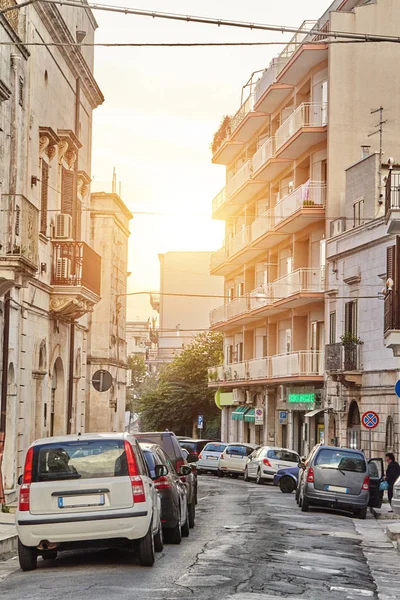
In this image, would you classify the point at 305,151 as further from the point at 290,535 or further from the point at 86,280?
the point at 290,535

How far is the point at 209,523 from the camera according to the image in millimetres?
22266

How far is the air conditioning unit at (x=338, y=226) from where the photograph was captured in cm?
4541

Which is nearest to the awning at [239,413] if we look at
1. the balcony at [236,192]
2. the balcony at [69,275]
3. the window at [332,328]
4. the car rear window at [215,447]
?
the car rear window at [215,447]

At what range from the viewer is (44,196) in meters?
30.1

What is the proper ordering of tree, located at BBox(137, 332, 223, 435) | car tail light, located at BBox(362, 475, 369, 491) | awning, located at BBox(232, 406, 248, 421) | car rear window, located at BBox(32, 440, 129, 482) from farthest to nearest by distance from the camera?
tree, located at BBox(137, 332, 223, 435) → awning, located at BBox(232, 406, 248, 421) → car tail light, located at BBox(362, 475, 369, 491) → car rear window, located at BBox(32, 440, 129, 482)

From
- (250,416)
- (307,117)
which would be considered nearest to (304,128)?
(307,117)

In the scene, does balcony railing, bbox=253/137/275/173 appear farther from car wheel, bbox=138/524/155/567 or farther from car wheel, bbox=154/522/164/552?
car wheel, bbox=138/524/155/567

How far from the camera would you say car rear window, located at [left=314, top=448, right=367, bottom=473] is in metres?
27.3

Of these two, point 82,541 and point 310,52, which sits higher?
point 310,52

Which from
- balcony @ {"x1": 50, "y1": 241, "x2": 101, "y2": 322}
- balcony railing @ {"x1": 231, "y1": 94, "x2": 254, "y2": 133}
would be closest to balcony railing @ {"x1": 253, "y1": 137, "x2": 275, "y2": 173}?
balcony railing @ {"x1": 231, "y1": 94, "x2": 254, "y2": 133}

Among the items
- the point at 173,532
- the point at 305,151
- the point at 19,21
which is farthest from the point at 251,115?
the point at 173,532

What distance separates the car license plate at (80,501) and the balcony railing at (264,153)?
134ft

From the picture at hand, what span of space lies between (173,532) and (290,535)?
3.22m

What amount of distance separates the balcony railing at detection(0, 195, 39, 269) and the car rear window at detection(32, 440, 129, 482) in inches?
352
